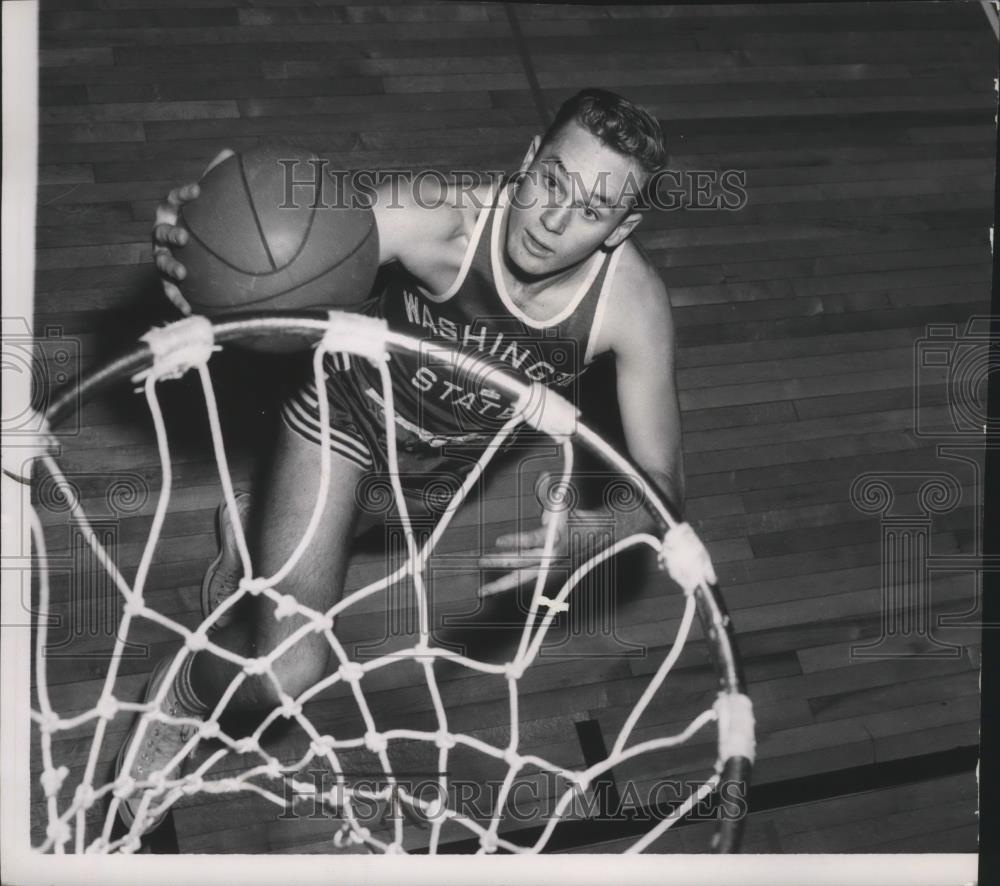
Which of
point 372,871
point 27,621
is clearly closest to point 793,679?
point 372,871

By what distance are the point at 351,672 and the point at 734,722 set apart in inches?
21.2

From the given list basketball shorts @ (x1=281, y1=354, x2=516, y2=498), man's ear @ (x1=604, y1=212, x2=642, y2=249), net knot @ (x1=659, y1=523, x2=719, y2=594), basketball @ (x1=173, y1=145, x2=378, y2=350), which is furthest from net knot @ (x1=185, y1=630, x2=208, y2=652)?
man's ear @ (x1=604, y1=212, x2=642, y2=249)

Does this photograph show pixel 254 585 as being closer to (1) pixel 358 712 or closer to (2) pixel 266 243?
(1) pixel 358 712

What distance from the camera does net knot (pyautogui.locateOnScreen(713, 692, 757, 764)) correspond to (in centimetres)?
148

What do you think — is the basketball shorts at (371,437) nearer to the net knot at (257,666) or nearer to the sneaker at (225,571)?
the sneaker at (225,571)

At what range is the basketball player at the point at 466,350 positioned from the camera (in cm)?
154

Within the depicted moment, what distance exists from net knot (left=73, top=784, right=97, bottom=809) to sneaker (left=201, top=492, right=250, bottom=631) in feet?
0.94

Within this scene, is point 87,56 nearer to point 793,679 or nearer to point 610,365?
point 610,365

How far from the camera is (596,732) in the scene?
171 cm

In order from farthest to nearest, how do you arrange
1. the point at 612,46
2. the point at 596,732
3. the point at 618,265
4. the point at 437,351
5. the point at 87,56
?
the point at 612,46, the point at 87,56, the point at 596,732, the point at 618,265, the point at 437,351

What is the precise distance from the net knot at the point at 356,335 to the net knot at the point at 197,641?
45cm

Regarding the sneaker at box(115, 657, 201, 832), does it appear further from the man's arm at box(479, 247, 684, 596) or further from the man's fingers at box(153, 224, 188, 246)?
the man's fingers at box(153, 224, 188, 246)

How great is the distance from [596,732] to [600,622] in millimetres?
169

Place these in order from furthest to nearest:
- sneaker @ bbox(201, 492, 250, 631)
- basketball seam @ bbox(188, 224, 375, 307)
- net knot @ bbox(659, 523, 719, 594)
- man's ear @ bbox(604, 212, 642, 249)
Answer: sneaker @ bbox(201, 492, 250, 631)
man's ear @ bbox(604, 212, 642, 249)
net knot @ bbox(659, 523, 719, 594)
basketball seam @ bbox(188, 224, 375, 307)
